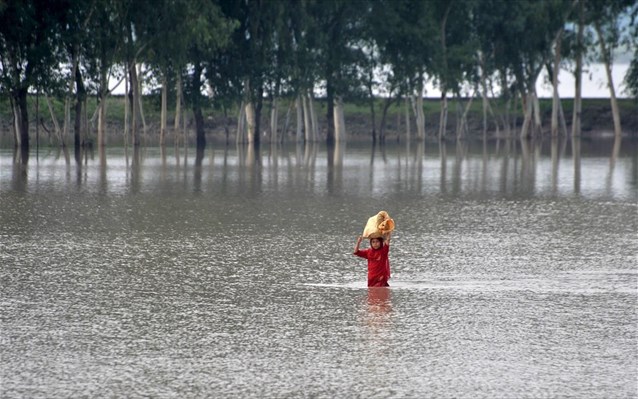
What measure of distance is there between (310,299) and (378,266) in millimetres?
1127

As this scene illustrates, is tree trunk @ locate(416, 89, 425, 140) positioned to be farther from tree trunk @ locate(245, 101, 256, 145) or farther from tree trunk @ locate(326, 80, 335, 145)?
tree trunk @ locate(245, 101, 256, 145)

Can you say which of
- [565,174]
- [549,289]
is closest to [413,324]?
[549,289]

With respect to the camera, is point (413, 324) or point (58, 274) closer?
point (413, 324)

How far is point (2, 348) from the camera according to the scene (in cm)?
939

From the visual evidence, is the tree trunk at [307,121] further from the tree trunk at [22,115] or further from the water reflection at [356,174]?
the water reflection at [356,174]

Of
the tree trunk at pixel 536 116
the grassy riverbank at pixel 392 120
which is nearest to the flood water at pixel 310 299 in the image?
the tree trunk at pixel 536 116

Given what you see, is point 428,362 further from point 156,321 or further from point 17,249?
point 17,249

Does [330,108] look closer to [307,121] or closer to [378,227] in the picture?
[307,121]

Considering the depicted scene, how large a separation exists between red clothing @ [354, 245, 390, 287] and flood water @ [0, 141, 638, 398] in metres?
0.26

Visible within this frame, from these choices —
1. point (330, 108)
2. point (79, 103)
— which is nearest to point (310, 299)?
point (79, 103)

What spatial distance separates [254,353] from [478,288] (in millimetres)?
4121

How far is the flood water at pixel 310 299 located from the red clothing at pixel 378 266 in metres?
0.26

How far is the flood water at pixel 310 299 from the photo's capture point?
8477 mm

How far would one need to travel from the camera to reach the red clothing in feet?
41.9
